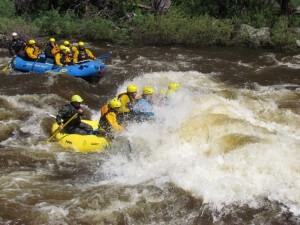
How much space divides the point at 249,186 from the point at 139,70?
23.9 ft

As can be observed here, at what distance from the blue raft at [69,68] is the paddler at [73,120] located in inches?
147

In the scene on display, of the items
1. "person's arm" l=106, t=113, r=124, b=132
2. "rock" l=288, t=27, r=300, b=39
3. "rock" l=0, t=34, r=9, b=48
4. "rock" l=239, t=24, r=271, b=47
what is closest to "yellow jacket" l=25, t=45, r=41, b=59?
"rock" l=0, t=34, r=9, b=48

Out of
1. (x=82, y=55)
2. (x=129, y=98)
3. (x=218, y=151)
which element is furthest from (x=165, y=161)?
(x=82, y=55)

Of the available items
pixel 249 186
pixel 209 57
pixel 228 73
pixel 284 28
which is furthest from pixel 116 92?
pixel 284 28

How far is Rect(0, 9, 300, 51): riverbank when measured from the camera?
15.6m

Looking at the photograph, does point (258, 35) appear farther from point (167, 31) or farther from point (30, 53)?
point (30, 53)

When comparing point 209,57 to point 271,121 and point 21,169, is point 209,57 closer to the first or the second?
point 271,121

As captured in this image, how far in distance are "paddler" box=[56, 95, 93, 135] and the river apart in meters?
0.46

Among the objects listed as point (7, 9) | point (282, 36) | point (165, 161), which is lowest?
point (7, 9)

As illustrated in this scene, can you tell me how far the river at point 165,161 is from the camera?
5.84m

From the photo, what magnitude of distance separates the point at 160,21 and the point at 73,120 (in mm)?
9156

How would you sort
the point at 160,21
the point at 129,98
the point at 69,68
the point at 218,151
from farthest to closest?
the point at 160,21
the point at 69,68
the point at 129,98
the point at 218,151

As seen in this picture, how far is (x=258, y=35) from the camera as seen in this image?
51.4ft

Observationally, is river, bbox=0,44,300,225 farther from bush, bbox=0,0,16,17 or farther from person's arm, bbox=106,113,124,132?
bush, bbox=0,0,16,17
